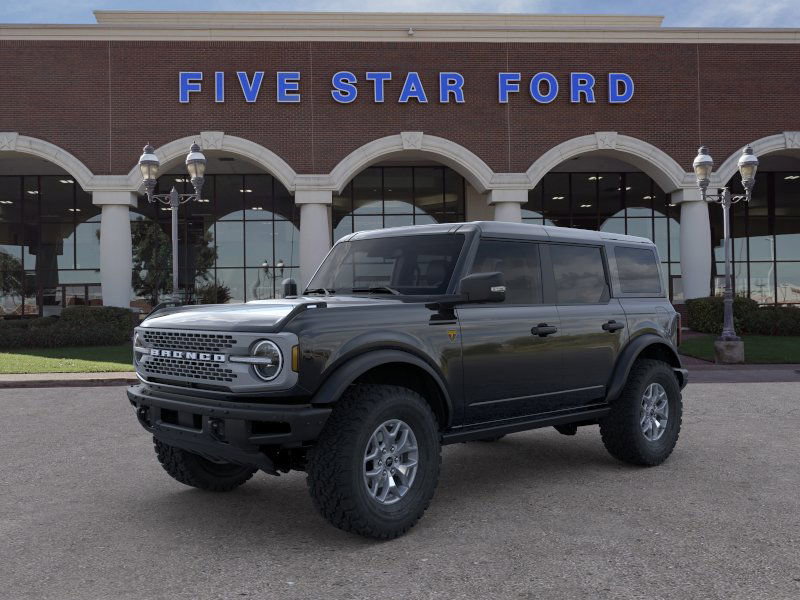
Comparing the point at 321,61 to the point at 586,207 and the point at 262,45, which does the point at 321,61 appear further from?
the point at 586,207

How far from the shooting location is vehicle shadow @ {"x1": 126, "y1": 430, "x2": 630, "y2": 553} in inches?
181

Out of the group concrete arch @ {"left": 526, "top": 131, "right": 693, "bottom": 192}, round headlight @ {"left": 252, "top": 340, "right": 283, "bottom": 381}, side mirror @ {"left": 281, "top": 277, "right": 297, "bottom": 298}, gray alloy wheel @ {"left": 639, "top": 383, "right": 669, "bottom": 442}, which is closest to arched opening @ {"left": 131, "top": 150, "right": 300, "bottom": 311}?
concrete arch @ {"left": 526, "top": 131, "right": 693, "bottom": 192}

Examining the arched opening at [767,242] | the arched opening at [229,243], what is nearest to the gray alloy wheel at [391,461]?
the arched opening at [229,243]

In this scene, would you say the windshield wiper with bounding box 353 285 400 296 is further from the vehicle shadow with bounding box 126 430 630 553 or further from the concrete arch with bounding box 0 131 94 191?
the concrete arch with bounding box 0 131 94 191

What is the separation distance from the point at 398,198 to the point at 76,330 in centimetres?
1438

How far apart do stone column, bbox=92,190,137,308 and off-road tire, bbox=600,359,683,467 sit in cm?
2109

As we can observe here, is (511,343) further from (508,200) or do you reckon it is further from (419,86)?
(419,86)

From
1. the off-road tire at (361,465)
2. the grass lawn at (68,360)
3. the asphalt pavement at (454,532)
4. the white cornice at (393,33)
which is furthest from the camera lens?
the white cornice at (393,33)

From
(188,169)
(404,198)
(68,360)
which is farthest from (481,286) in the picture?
(404,198)

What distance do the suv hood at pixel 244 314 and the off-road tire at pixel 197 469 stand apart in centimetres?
106

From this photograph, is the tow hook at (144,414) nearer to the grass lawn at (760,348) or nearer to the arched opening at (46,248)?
the grass lawn at (760,348)

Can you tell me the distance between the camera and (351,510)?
13.9ft

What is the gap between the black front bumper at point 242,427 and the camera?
4129 mm

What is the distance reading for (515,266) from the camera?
570 centimetres
